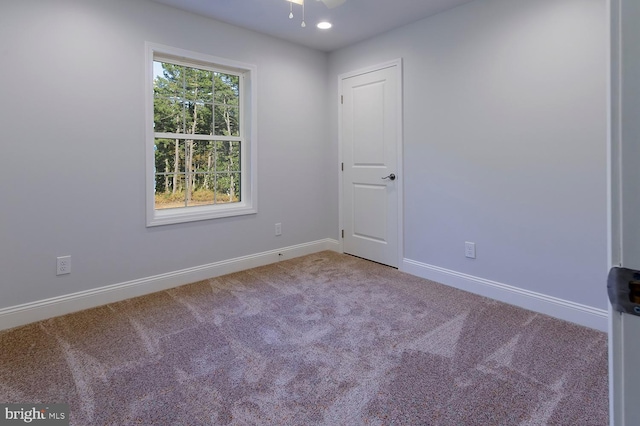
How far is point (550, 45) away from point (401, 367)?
8.09 ft

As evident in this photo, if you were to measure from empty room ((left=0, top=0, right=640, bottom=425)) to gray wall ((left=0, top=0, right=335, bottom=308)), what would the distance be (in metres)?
0.01

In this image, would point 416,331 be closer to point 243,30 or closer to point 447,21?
point 447,21

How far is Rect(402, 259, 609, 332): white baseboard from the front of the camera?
243cm

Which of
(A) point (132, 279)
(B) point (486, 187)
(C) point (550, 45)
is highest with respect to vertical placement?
(C) point (550, 45)

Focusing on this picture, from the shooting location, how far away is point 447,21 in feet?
10.3

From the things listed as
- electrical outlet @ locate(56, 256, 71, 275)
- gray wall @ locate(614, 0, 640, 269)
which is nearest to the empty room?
electrical outlet @ locate(56, 256, 71, 275)

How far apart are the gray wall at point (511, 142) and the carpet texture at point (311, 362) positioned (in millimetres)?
477

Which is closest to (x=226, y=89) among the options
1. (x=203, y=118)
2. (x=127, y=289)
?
(x=203, y=118)

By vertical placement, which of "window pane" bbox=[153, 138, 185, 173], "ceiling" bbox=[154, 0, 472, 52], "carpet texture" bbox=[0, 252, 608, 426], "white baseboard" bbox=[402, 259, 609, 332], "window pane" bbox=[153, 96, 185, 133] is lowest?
"carpet texture" bbox=[0, 252, 608, 426]

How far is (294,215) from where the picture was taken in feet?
13.7

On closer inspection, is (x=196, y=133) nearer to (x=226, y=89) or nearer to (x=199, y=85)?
(x=199, y=85)

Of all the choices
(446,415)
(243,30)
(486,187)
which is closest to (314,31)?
(243,30)

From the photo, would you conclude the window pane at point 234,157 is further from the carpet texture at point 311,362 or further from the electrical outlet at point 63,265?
the electrical outlet at point 63,265

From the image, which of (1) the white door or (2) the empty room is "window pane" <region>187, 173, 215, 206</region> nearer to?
(2) the empty room
